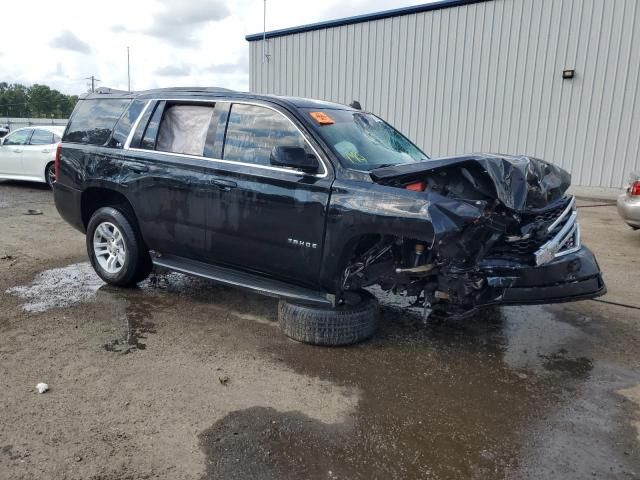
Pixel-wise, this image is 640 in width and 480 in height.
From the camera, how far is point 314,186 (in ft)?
13.4

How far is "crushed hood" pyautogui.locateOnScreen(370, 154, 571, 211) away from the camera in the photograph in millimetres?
3574

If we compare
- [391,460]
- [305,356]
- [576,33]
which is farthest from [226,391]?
[576,33]

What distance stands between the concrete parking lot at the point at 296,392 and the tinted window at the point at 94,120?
5.27ft

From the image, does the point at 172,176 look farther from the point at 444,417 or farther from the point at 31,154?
the point at 31,154

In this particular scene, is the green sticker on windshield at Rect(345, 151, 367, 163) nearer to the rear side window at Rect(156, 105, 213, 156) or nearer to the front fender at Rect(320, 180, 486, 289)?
the front fender at Rect(320, 180, 486, 289)

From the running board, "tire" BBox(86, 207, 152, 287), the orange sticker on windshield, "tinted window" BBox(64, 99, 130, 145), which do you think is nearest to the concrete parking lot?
"tire" BBox(86, 207, 152, 287)

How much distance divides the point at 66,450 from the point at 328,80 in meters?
15.4

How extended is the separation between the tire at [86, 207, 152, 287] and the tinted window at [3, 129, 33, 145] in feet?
28.8

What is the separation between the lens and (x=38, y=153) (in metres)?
12.5

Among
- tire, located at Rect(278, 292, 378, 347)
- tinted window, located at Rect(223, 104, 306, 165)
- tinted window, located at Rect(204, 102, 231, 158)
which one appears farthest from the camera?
tinted window, located at Rect(204, 102, 231, 158)

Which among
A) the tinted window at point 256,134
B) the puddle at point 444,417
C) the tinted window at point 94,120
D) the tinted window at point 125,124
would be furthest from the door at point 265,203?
the tinted window at point 94,120

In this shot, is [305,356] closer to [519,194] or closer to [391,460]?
[391,460]

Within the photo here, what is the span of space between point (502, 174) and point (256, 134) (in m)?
2.06

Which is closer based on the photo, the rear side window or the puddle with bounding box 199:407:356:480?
the puddle with bounding box 199:407:356:480
